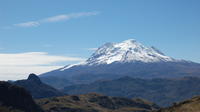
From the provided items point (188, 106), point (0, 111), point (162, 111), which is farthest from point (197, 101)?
point (0, 111)

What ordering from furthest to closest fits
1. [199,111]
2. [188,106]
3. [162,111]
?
[162,111]
[188,106]
[199,111]

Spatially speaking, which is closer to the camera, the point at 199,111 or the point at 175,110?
the point at 199,111

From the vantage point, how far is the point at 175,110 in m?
114

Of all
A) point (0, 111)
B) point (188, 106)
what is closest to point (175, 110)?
point (188, 106)

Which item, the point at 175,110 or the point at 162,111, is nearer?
the point at 175,110

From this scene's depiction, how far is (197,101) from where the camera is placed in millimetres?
114375

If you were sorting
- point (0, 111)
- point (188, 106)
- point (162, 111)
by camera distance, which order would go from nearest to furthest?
point (188, 106) < point (162, 111) < point (0, 111)

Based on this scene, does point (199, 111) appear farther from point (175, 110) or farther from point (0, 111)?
point (0, 111)

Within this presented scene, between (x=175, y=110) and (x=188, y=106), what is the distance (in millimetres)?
4101

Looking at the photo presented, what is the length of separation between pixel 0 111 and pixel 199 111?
400 feet

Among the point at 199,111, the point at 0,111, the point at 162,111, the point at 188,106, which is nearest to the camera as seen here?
the point at 199,111

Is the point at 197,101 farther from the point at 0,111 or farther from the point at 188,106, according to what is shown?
the point at 0,111

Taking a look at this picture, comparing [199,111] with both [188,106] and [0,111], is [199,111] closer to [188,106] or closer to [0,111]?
[188,106]

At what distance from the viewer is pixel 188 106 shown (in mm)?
112750
